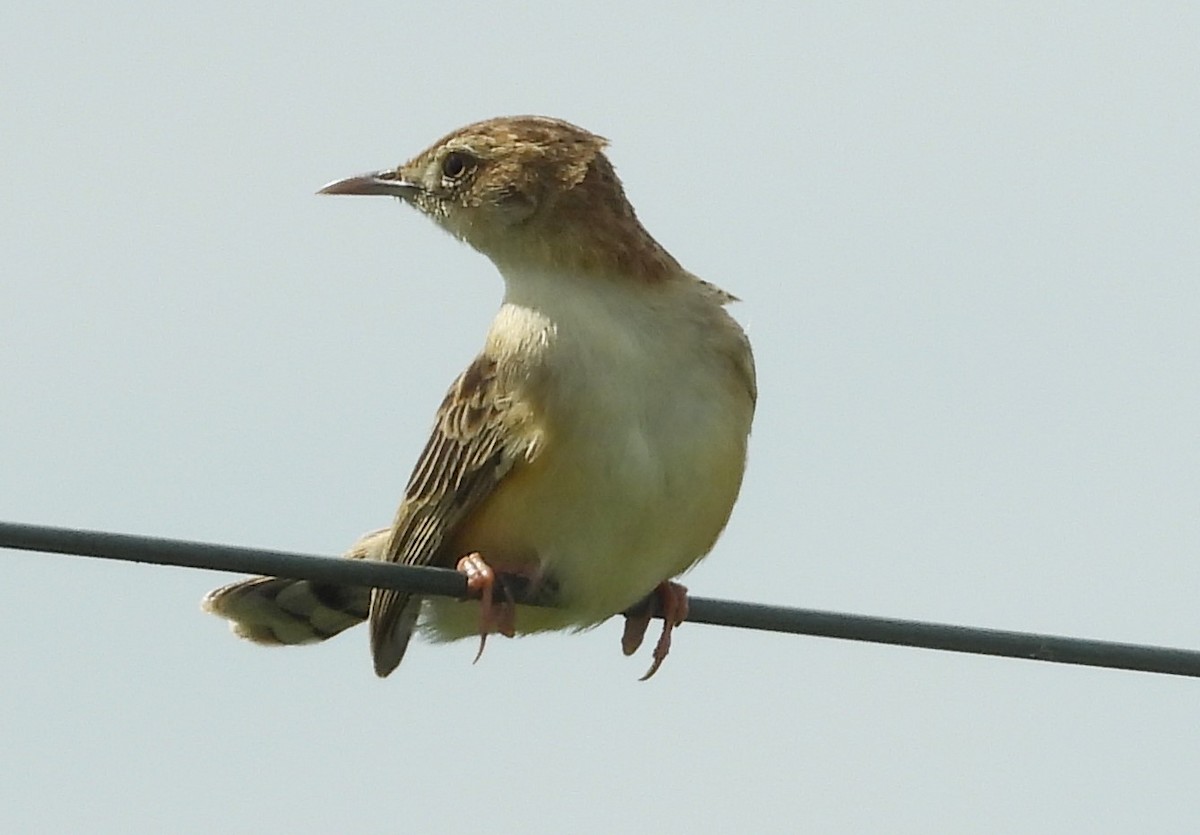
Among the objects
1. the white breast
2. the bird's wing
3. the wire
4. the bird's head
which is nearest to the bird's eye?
the bird's head

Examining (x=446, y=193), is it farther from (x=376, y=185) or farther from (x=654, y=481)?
(x=654, y=481)

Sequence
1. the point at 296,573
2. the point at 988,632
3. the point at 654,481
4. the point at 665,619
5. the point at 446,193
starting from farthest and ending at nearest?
the point at 446,193, the point at 665,619, the point at 654,481, the point at 988,632, the point at 296,573

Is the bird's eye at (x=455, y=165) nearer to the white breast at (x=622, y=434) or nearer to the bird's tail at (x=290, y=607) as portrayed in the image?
the white breast at (x=622, y=434)

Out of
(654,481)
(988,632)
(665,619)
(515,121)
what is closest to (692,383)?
(654,481)

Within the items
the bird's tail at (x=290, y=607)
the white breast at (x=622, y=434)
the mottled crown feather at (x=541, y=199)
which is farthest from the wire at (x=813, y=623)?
the bird's tail at (x=290, y=607)

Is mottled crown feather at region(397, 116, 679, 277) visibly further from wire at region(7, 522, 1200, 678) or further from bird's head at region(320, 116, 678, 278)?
wire at region(7, 522, 1200, 678)

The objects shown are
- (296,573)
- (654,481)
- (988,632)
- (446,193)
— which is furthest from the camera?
(446,193)
